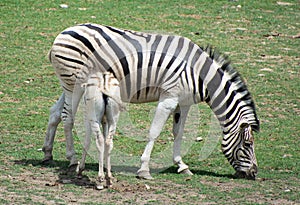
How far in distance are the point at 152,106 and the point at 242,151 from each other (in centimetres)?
394

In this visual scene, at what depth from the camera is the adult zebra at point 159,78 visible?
10398 mm

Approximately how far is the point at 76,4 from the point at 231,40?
4.37 meters

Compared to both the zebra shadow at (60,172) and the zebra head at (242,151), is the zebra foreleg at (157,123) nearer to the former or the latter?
the zebra shadow at (60,172)

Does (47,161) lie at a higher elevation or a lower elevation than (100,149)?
lower

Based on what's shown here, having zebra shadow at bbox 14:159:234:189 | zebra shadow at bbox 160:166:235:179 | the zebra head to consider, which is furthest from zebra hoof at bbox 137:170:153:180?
the zebra head

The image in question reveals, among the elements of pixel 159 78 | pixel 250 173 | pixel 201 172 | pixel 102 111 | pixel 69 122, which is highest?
pixel 159 78

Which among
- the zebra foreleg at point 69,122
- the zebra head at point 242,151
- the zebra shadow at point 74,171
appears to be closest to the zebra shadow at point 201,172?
the zebra shadow at point 74,171

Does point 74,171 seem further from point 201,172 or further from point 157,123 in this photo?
point 201,172

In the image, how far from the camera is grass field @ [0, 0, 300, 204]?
9539 mm

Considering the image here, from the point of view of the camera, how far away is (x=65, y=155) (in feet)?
36.9

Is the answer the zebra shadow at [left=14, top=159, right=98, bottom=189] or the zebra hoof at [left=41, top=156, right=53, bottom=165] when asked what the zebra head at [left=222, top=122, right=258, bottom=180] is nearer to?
the zebra shadow at [left=14, top=159, right=98, bottom=189]

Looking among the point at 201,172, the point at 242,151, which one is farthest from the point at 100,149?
the point at 242,151

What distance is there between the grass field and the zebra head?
191 mm

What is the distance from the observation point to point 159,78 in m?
10.5
